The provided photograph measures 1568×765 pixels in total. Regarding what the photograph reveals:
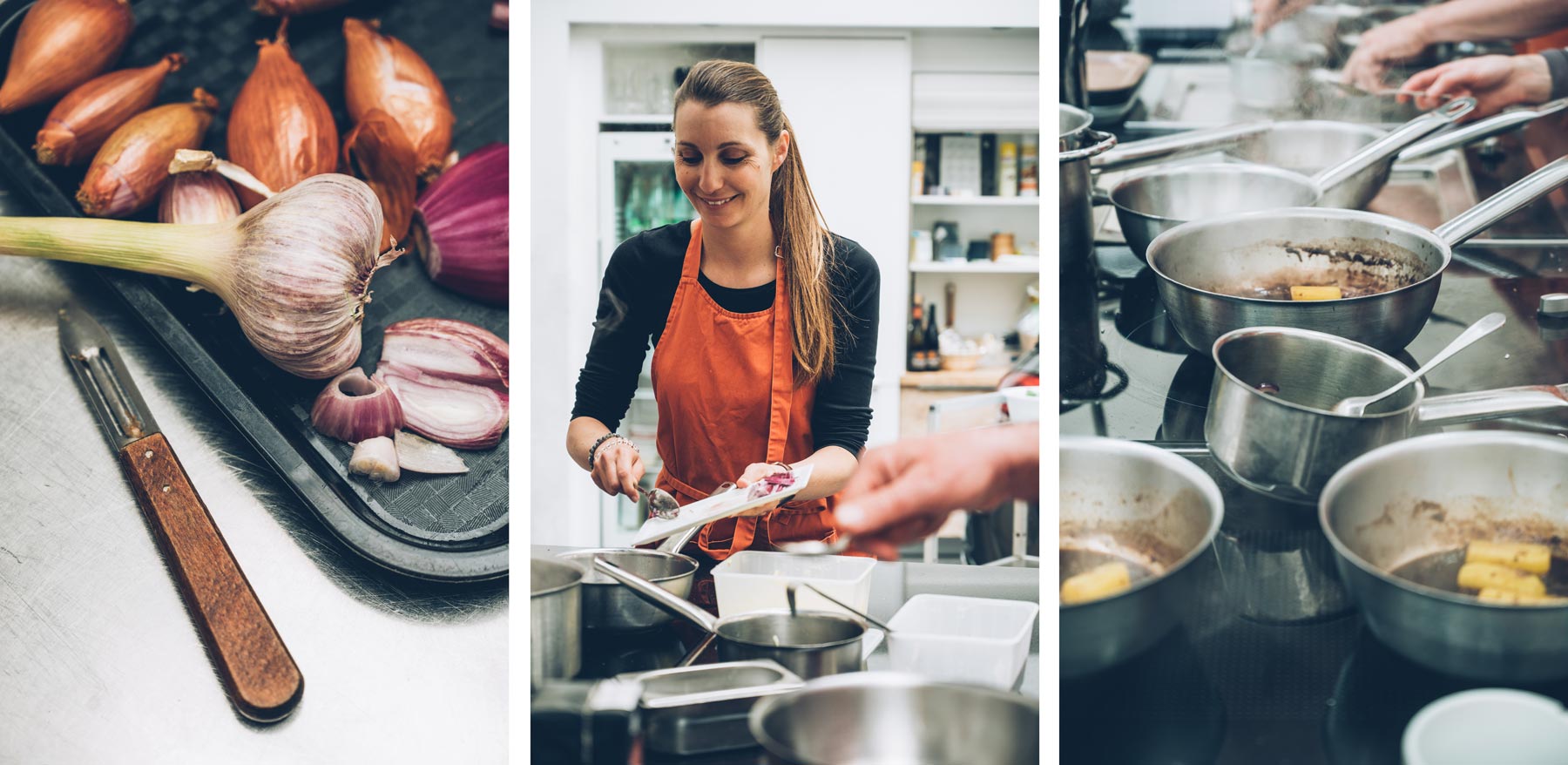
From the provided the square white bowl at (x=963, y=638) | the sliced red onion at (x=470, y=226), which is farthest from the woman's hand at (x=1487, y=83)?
the sliced red onion at (x=470, y=226)

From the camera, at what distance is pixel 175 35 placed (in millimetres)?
1997

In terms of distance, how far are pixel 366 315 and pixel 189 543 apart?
1.77ft

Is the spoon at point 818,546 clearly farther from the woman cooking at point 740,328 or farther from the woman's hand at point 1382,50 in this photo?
the woman's hand at point 1382,50

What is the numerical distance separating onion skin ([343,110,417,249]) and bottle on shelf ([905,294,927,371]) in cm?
100

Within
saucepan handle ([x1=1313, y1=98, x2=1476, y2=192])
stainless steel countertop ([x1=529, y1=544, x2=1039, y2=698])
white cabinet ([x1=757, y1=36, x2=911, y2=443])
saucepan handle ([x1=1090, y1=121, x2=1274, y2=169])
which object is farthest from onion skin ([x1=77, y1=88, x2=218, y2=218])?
saucepan handle ([x1=1313, y1=98, x2=1476, y2=192])

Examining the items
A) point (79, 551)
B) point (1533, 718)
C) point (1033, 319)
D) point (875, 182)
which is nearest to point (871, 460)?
point (1033, 319)

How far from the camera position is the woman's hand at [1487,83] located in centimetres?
176

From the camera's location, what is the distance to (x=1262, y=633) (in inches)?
59.4

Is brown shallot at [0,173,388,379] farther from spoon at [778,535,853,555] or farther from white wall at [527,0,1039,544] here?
spoon at [778,535,853,555]

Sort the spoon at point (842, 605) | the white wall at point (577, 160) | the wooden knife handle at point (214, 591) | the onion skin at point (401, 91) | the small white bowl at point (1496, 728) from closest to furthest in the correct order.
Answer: the small white bowl at point (1496, 728), the spoon at point (842, 605), the white wall at point (577, 160), the wooden knife handle at point (214, 591), the onion skin at point (401, 91)

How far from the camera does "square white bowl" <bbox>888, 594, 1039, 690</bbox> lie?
1.55 metres

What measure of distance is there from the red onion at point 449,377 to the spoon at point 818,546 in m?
0.61

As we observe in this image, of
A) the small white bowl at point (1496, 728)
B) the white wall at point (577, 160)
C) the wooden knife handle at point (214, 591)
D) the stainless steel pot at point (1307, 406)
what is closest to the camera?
the small white bowl at point (1496, 728)

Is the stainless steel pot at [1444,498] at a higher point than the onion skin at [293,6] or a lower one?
lower
